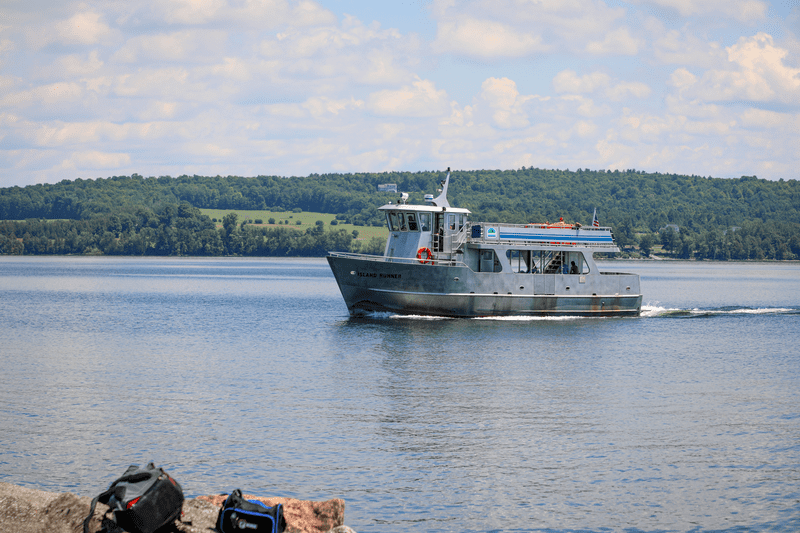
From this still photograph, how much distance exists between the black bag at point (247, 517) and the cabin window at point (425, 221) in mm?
36652

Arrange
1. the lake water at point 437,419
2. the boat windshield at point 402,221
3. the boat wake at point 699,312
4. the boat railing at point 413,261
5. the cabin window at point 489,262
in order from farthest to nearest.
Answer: the boat wake at point 699,312
the cabin window at point 489,262
the boat windshield at point 402,221
the boat railing at point 413,261
the lake water at point 437,419

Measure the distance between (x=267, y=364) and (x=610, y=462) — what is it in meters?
18.2

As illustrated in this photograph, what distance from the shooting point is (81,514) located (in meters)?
11.0

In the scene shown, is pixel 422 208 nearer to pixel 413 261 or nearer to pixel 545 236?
pixel 413 261

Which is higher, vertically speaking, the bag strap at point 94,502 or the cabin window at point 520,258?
the cabin window at point 520,258

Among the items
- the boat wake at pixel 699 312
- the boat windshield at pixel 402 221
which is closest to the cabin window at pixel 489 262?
the boat windshield at pixel 402 221

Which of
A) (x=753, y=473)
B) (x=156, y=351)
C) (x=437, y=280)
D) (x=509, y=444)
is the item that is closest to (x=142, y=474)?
(x=509, y=444)

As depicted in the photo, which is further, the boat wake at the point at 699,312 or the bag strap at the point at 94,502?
the boat wake at the point at 699,312

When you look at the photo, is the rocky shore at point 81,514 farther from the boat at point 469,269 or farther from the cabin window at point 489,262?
the cabin window at point 489,262

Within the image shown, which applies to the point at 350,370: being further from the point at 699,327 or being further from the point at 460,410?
the point at 699,327

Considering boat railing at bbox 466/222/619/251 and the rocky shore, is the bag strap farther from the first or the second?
boat railing at bbox 466/222/619/251

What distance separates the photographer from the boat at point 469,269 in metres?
45.7

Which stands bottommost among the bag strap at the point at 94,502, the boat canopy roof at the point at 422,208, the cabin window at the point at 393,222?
the bag strap at the point at 94,502

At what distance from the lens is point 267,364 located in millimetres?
33781
